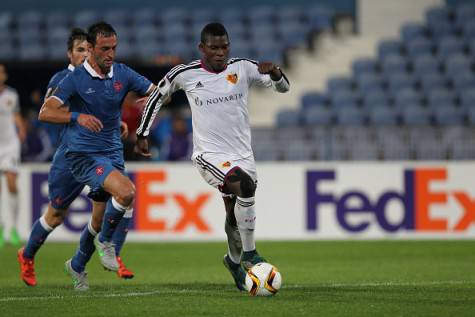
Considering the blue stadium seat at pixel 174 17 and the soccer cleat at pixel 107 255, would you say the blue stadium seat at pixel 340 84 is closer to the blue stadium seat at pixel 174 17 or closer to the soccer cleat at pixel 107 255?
the blue stadium seat at pixel 174 17

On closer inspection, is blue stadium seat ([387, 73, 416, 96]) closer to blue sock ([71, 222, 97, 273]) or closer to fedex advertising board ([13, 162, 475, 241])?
fedex advertising board ([13, 162, 475, 241])

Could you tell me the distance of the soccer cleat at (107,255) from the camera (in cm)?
886

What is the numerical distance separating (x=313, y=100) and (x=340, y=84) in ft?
2.22

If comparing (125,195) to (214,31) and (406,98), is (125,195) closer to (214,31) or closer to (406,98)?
(214,31)

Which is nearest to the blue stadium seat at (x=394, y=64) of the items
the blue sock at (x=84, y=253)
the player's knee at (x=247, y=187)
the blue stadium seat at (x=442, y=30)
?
the blue stadium seat at (x=442, y=30)

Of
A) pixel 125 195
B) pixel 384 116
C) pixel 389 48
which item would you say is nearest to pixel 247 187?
pixel 125 195

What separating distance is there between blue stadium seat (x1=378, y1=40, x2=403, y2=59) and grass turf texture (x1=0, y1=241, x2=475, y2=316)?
7.01 metres

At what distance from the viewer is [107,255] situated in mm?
8883

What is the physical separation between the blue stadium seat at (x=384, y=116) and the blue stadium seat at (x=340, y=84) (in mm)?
1477

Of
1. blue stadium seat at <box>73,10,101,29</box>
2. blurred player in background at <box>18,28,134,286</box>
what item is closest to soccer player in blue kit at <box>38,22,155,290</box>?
blurred player in background at <box>18,28,134,286</box>

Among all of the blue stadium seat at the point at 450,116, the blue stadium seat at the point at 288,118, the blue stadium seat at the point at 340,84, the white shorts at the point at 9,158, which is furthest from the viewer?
the blue stadium seat at the point at 340,84

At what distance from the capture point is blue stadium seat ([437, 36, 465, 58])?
2016 centimetres

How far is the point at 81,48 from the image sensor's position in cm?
950

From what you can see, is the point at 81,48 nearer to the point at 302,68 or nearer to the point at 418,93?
the point at 418,93
